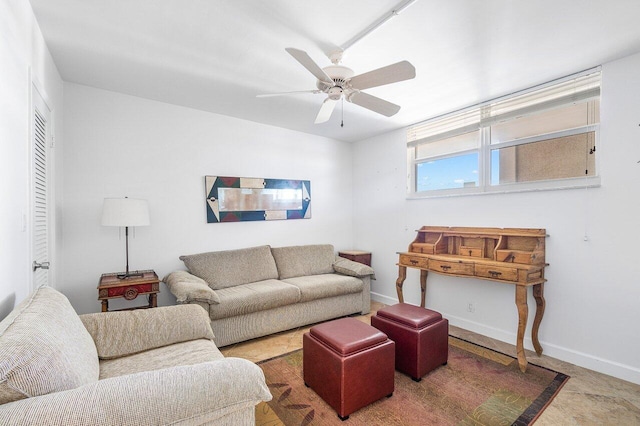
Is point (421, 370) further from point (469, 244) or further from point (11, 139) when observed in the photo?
point (11, 139)

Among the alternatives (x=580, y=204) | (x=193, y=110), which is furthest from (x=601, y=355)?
(x=193, y=110)

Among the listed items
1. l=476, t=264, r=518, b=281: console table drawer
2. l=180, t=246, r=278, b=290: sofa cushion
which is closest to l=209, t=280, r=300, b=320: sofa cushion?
l=180, t=246, r=278, b=290: sofa cushion

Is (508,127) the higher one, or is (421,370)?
(508,127)

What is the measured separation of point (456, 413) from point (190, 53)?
3.20 metres

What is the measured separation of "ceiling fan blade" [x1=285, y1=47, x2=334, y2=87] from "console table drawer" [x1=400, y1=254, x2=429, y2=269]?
2.09 metres

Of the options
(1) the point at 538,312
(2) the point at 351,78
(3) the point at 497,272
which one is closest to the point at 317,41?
(2) the point at 351,78

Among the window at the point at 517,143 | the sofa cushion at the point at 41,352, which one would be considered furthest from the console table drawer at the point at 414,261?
the sofa cushion at the point at 41,352

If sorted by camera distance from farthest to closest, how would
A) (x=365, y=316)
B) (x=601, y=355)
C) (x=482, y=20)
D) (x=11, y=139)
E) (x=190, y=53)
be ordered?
1. (x=365, y=316)
2. (x=601, y=355)
3. (x=190, y=53)
4. (x=482, y=20)
5. (x=11, y=139)

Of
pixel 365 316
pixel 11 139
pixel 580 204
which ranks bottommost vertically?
pixel 365 316

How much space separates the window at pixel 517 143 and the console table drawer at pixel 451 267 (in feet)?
3.18

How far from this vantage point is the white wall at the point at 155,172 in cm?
296

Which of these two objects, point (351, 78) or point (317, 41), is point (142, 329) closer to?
point (351, 78)

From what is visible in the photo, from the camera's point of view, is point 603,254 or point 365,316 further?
point 365,316

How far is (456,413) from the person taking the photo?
78.7 inches
